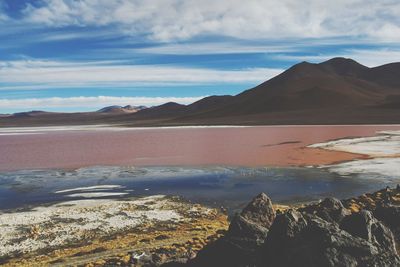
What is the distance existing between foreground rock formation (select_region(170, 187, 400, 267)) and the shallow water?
584 centimetres

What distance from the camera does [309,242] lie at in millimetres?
6883

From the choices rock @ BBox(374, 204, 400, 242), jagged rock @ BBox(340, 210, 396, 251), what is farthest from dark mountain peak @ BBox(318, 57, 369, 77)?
jagged rock @ BBox(340, 210, 396, 251)

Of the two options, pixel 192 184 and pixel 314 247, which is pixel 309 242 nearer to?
pixel 314 247

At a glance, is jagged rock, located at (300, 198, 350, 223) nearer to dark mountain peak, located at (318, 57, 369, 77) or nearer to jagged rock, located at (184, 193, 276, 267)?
jagged rock, located at (184, 193, 276, 267)

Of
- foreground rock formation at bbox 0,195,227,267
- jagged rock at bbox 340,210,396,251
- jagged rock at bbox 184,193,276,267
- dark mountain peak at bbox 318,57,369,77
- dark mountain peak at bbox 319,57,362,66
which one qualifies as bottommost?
foreground rock formation at bbox 0,195,227,267

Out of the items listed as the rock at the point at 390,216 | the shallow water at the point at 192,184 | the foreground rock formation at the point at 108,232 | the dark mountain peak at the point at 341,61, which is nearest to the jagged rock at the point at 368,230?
the rock at the point at 390,216

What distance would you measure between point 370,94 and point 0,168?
421ft

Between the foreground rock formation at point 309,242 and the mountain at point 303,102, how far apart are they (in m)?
65.0

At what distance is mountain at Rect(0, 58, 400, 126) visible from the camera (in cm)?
9125

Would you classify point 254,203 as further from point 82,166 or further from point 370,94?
point 370,94

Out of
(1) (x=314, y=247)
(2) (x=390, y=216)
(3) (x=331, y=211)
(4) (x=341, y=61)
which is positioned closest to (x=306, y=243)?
(1) (x=314, y=247)

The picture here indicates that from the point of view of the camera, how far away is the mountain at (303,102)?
299 ft

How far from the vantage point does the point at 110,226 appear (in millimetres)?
12148

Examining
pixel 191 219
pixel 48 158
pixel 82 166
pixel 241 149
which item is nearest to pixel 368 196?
pixel 191 219
